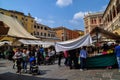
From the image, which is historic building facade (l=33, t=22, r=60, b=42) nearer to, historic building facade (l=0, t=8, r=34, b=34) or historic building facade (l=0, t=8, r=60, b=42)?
historic building facade (l=0, t=8, r=60, b=42)

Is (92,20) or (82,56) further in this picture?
(92,20)

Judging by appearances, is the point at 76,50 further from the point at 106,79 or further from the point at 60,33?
the point at 60,33

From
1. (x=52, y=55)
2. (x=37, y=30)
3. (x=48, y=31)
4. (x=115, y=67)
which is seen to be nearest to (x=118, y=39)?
(x=115, y=67)

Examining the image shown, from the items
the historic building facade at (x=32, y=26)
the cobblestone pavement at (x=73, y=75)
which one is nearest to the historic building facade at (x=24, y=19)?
the historic building facade at (x=32, y=26)

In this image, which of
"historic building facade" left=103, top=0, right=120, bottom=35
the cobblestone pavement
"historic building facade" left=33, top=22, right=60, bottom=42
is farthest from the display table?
"historic building facade" left=33, top=22, right=60, bottom=42

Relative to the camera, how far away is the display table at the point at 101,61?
14.9 m

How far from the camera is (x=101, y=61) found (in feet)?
49.7

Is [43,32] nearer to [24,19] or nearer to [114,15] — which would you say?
[24,19]

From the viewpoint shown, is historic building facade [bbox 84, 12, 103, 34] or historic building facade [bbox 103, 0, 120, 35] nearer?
historic building facade [bbox 103, 0, 120, 35]

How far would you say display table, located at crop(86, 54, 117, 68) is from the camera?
14.9m

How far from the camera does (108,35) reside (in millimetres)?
17047

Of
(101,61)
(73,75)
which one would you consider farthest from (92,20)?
(73,75)

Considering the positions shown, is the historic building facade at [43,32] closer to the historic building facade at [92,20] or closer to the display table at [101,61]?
the historic building facade at [92,20]

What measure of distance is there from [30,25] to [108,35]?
5370 cm
